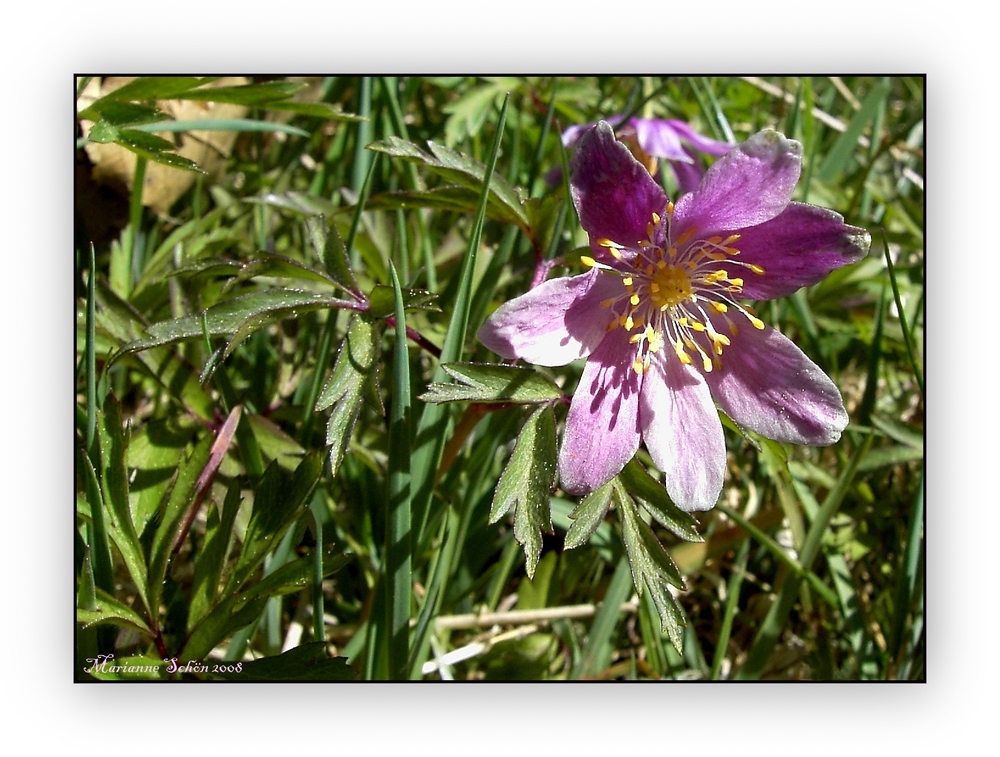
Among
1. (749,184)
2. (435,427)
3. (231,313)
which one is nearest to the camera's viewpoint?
(749,184)

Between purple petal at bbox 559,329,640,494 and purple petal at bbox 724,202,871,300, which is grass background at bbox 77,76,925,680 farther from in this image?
purple petal at bbox 724,202,871,300

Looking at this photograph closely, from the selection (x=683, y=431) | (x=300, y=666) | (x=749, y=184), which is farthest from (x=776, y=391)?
(x=300, y=666)

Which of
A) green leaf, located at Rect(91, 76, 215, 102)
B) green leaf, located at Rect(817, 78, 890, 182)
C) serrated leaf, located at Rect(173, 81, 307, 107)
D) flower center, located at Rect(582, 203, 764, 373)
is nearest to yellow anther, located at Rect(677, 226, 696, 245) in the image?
flower center, located at Rect(582, 203, 764, 373)

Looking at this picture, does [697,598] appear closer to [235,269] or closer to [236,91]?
[235,269]

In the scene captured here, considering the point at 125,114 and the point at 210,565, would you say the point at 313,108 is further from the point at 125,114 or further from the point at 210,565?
the point at 210,565

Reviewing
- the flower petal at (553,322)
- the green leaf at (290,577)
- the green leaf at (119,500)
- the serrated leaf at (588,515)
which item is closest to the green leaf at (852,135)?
the flower petal at (553,322)

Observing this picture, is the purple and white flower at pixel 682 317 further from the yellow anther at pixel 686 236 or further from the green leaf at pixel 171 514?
the green leaf at pixel 171 514
